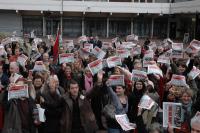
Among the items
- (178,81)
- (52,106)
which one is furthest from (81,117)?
(178,81)

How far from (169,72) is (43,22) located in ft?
112

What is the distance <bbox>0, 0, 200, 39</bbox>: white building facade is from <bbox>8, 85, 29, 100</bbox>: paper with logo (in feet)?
117

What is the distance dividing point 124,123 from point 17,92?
1739 mm

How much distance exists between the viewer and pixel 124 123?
6.17 m

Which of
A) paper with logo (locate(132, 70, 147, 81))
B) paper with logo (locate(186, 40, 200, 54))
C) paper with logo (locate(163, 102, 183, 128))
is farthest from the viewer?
paper with logo (locate(186, 40, 200, 54))

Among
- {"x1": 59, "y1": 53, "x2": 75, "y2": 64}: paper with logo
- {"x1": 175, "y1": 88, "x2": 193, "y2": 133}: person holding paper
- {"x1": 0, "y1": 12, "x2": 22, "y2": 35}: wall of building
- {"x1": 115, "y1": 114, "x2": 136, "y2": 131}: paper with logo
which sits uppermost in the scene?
{"x1": 0, "y1": 12, "x2": 22, "y2": 35}: wall of building

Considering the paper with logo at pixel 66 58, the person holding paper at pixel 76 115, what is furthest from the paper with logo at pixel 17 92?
the paper with logo at pixel 66 58

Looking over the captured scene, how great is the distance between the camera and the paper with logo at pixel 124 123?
6060mm

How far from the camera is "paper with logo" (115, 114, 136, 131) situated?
239 inches

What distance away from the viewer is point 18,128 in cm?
591

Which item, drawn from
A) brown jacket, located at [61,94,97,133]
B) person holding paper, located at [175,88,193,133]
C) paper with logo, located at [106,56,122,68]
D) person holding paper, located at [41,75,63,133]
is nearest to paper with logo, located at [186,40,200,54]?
paper with logo, located at [106,56,122,68]

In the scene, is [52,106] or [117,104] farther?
[117,104]

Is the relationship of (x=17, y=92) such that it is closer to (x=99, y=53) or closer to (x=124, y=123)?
(x=124, y=123)

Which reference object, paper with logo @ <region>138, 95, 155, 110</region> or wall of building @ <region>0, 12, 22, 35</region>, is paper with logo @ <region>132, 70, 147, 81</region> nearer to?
paper with logo @ <region>138, 95, 155, 110</region>
